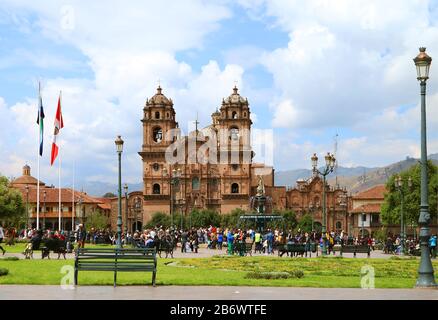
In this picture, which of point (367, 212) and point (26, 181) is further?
point (26, 181)

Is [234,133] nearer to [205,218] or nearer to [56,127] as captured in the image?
[205,218]

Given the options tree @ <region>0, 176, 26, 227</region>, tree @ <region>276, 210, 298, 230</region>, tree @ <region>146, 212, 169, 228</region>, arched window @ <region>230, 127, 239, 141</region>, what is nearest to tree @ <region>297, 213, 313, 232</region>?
tree @ <region>276, 210, 298, 230</region>

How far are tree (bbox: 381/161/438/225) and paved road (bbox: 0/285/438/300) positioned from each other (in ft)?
202

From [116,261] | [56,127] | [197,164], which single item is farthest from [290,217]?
[116,261]

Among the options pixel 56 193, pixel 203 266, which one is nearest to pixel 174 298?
pixel 203 266

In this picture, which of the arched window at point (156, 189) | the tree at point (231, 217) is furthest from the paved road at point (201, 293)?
the arched window at point (156, 189)

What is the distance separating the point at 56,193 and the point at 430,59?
111 meters

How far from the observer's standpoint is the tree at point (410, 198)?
7781 cm

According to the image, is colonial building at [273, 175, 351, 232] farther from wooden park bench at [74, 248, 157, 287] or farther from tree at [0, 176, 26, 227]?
wooden park bench at [74, 248, 157, 287]

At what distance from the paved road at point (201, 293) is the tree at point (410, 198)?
202ft

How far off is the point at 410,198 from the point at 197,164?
146 ft

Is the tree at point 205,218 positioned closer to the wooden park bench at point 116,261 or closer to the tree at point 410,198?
the tree at point 410,198

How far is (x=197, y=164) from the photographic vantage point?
115688 millimetres
